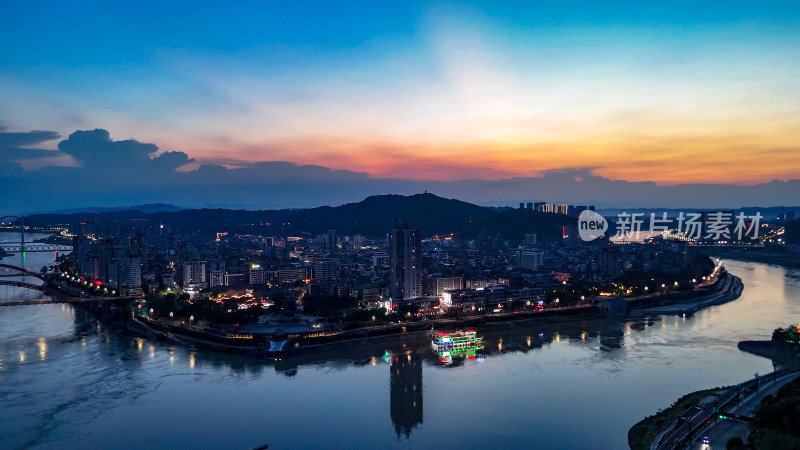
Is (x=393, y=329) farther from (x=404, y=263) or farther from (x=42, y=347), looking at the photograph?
(x=42, y=347)

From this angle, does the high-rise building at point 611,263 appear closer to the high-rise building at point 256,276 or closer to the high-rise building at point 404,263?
the high-rise building at point 404,263

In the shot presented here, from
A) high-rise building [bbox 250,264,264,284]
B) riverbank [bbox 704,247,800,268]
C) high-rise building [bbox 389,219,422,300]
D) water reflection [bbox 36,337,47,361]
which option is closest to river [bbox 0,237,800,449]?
water reflection [bbox 36,337,47,361]

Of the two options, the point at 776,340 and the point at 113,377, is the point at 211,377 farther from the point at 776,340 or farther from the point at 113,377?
the point at 776,340

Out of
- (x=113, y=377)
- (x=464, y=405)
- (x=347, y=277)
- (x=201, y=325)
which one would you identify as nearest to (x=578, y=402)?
(x=464, y=405)

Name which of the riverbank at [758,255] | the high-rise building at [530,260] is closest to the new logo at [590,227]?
the riverbank at [758,255]

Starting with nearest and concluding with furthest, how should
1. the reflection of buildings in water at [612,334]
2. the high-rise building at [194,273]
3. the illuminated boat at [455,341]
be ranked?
the illuminated boat at [455,341] < the reflection of buildings in water at [612,334] < the high-rise building at [194,273]

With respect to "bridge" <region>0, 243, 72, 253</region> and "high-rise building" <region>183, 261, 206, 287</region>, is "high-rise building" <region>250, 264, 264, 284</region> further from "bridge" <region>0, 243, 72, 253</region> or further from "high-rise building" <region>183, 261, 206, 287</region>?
"bridge" <region>0, 243, 72, 253</region>
